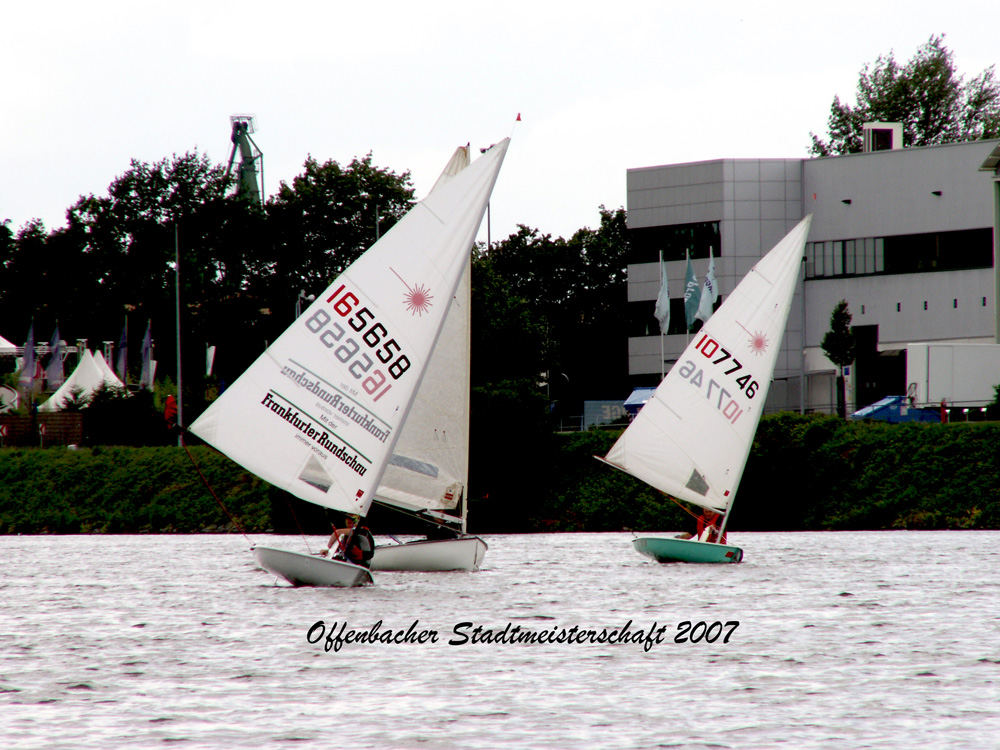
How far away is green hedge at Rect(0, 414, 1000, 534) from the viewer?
181 feet

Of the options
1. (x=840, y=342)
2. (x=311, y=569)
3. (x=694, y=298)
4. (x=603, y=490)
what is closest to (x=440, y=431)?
(x=311, y=569)

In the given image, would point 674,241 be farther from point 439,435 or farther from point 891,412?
point 439,435

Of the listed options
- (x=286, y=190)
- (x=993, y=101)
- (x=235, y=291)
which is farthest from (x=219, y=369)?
(x=993, y=101)

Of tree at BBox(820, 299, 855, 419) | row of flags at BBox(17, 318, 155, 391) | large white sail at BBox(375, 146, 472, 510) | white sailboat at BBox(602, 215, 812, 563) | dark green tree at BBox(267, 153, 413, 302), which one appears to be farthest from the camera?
dark green tree at BBox(267, 153, 413, 302)

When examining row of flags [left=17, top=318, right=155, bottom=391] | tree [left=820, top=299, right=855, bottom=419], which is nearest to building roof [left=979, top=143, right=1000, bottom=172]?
tree [left=820, top=299, right=855, bottom=419]

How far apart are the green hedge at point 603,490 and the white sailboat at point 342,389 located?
980 inches

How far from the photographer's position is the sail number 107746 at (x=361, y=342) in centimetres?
2850

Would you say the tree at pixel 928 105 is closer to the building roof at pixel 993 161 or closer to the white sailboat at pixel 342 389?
the building roof at pixel 993 161

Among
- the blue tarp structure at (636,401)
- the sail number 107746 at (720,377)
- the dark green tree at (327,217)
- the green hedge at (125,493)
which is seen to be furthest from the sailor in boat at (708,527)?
the dark green tree at (327,217)

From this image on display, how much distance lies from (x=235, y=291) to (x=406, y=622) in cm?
8863

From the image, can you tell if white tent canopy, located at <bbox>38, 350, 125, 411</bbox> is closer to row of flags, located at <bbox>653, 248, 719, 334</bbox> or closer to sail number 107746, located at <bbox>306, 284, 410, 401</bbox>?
row of flags, located at <bbox>653, 248, 719, 334</bbox>

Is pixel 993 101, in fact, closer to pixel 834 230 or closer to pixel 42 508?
pixel 834 230

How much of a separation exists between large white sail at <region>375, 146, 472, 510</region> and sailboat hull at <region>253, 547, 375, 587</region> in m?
2.88

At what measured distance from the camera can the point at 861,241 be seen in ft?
289
